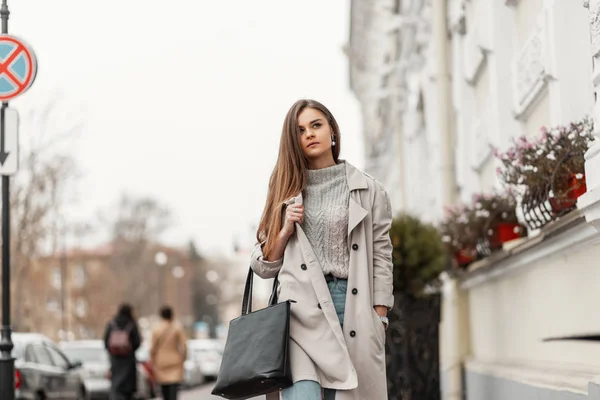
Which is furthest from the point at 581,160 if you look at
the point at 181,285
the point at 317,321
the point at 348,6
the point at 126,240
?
the point at 181,285

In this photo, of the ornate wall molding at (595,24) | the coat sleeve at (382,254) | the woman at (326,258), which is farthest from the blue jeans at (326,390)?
the ornate wall molding at (595,24)

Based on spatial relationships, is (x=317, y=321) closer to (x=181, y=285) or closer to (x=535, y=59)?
(x=535, y=59)

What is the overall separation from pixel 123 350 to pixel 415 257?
6.65m

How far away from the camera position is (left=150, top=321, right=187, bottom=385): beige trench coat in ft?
51.9

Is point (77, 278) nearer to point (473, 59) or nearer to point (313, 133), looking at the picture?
point (473, 59)

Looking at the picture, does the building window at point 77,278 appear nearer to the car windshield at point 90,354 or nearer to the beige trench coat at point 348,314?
the car windshield at point 90,354

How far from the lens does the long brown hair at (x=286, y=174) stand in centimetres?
510

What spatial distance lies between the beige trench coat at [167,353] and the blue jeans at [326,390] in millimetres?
11084

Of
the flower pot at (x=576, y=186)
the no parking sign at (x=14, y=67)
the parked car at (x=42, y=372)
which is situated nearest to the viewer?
the flower pot at (x=576, y=186)

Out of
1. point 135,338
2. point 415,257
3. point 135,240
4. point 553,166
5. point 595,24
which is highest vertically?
point 135,240

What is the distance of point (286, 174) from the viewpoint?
5.11 m

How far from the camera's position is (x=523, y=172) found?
6957 millimetres

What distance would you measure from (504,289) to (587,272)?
3302mm

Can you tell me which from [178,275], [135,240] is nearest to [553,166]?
[135,240]
